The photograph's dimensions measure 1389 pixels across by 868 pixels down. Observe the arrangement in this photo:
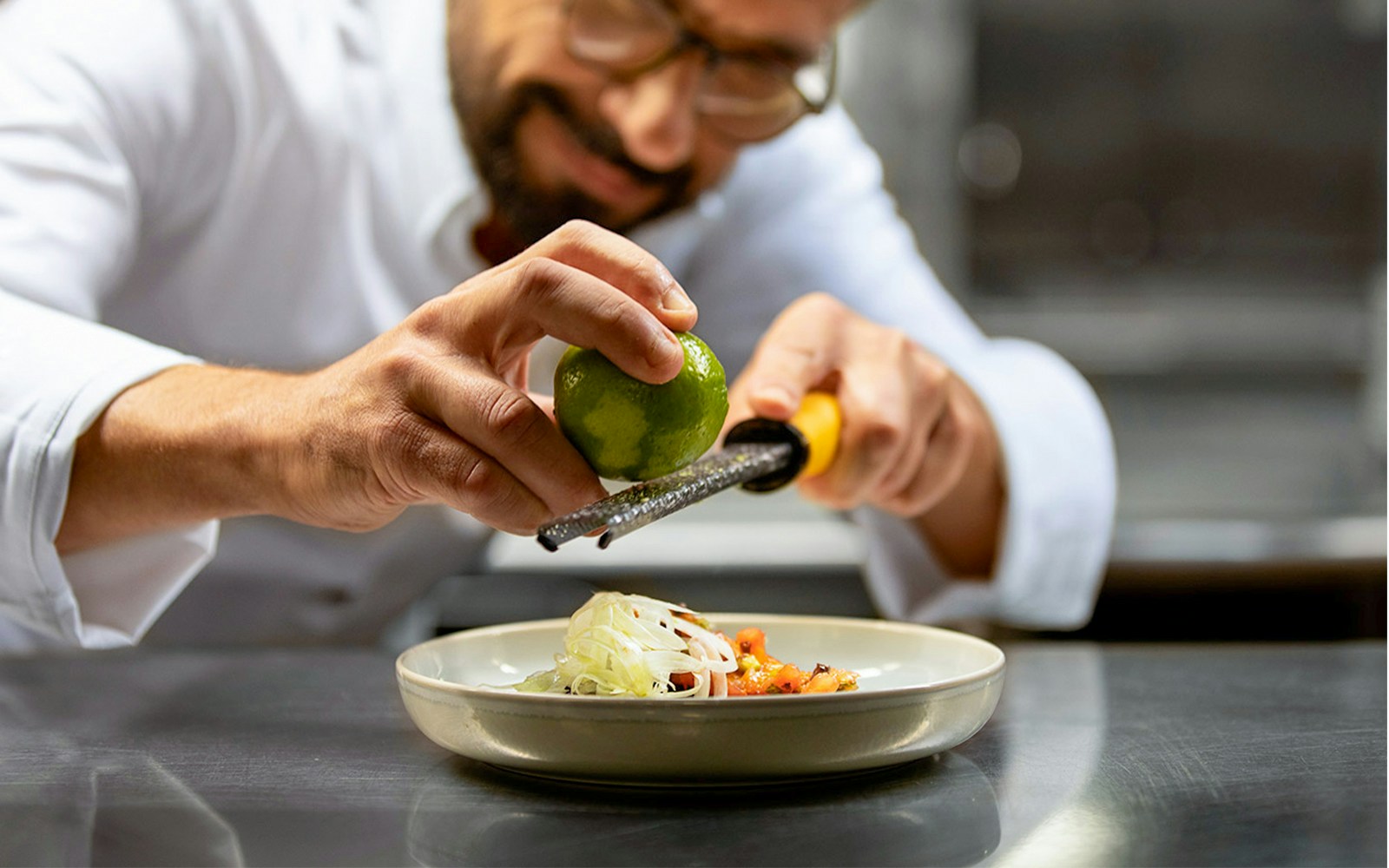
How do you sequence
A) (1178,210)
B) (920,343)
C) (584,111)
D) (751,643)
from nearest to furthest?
(751,643)
(584,111)
(920,343)
(1178,210)

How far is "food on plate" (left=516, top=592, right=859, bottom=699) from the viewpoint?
94 cm

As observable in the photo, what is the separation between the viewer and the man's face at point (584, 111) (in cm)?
168

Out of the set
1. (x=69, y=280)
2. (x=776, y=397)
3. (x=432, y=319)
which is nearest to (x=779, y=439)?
(x=776, y=397)

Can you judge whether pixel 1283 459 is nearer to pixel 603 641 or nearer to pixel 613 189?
pixel 613 189

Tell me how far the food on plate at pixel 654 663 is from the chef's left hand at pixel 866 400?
1.23 ft

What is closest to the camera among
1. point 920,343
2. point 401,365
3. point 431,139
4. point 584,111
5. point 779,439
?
point 401,365

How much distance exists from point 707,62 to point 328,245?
676mm

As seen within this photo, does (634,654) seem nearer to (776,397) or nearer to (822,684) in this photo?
(822,684)

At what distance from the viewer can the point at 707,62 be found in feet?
5.58

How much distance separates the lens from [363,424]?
947 millimetres

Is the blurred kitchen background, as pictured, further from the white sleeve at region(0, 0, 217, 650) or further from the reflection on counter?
the reflection on counter

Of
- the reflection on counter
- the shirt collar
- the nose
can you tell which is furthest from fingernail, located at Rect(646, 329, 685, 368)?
the shirt collar

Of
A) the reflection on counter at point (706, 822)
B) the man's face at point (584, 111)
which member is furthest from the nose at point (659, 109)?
the reflection on counter at point (706, 822)

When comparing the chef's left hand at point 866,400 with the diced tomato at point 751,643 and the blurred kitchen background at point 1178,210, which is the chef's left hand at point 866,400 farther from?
the blurred kitchen background at point 1178,210
